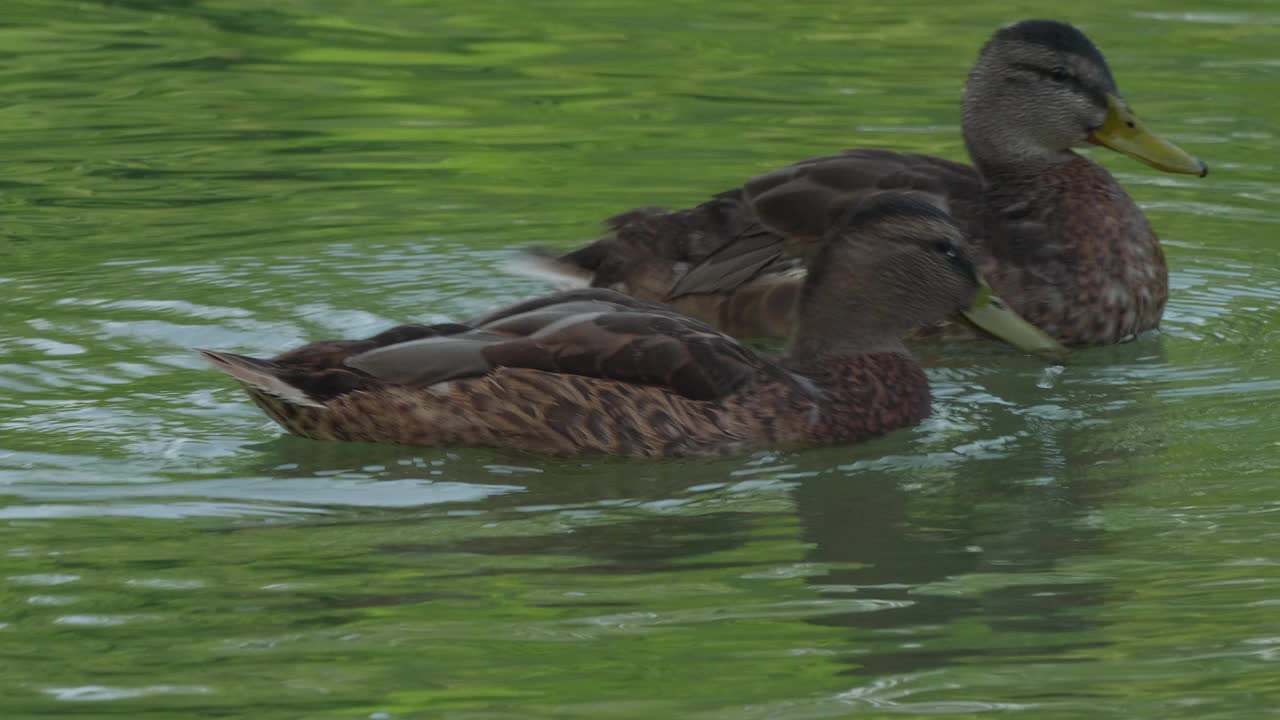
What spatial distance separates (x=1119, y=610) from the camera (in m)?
6.09

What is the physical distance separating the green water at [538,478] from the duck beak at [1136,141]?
0.67 metres

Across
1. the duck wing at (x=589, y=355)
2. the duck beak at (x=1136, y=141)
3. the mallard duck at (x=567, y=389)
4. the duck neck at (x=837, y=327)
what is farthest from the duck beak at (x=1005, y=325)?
the duck beak at (x=1136, y=141)

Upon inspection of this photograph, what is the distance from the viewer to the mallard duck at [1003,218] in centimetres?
970

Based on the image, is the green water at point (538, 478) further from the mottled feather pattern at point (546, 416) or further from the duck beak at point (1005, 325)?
the duck beak at point (1005, 325)

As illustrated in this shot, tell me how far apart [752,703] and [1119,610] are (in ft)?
4.15

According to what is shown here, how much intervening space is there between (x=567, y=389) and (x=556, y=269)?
237 centimetres

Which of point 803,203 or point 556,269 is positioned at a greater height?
point 803,203

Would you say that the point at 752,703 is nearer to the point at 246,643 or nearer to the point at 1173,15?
the point at 246,643

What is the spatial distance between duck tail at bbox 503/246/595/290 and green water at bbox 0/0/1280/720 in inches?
5.8

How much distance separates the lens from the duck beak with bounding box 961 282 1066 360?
342 inches

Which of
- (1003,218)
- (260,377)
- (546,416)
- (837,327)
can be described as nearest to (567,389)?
(546,416)

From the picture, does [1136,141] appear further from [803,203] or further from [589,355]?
[589,355]

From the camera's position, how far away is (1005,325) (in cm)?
870

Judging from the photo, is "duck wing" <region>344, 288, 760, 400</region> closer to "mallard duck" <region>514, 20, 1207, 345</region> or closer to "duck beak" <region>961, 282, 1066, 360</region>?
"duck beak" <region>961, 282, 1066, 360</region>
